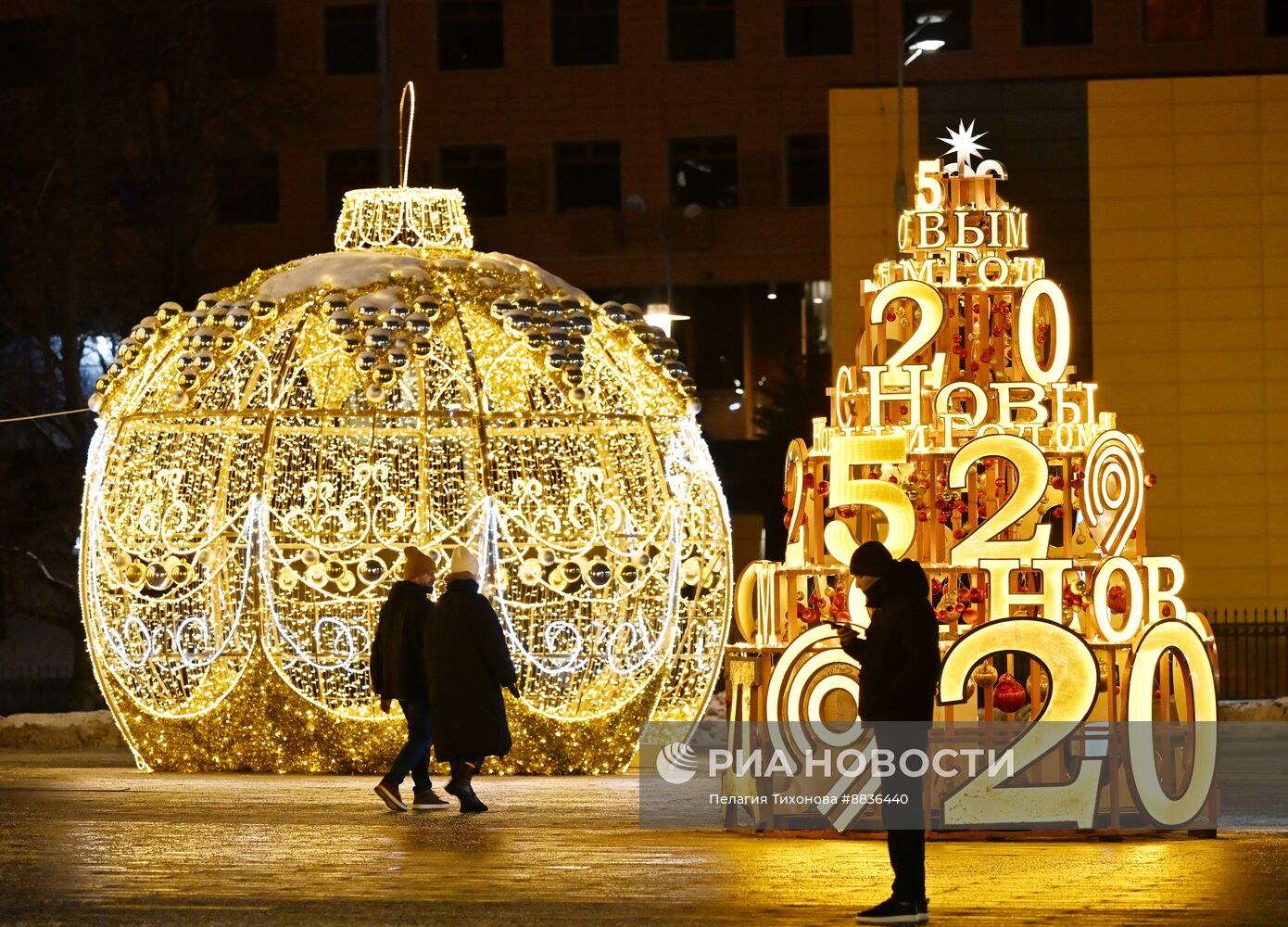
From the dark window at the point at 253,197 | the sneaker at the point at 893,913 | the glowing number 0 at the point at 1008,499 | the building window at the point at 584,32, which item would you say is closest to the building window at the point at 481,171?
the building window at the point at 584,32

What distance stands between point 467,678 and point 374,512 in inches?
120

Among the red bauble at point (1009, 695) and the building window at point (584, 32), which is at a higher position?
the building window at point (584, 32)

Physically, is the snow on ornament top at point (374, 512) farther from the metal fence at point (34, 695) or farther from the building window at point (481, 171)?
the building window at point (481, 171)

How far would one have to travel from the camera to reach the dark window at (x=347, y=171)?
137ft

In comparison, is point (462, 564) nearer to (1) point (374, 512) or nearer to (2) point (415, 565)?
(2) point (415, 565)

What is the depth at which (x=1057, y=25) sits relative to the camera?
1601 inches

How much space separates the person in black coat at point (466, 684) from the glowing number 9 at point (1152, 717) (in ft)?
11.5

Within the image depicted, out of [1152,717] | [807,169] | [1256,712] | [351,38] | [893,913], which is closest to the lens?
[893,913]

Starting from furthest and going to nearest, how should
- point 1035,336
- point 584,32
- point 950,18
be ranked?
point 584,32
point 950,18
point 1035,336

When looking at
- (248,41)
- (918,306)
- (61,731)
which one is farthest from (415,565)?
(248,41)

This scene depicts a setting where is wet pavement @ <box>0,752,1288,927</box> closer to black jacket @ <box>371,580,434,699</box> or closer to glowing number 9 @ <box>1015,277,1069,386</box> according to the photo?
black jacket @ <box>371,580,434,699</box>

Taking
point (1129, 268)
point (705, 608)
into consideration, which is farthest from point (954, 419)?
point (1129, 268)

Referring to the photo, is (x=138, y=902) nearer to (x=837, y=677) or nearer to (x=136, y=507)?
(x=837, y=677)

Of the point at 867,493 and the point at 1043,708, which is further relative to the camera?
the point at 867,493
